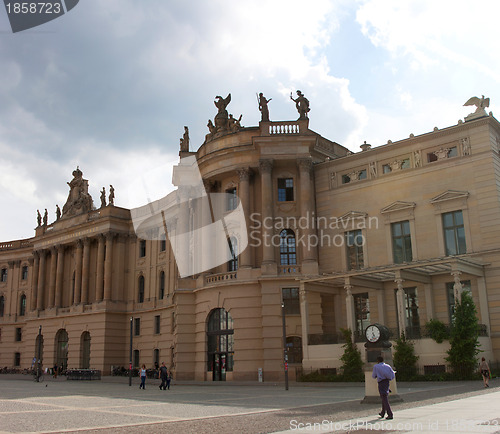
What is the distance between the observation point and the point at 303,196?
4462cm

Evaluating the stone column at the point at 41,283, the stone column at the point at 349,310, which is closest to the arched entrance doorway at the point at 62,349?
the stone column at the point at 41,283

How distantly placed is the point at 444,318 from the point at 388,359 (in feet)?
54.2

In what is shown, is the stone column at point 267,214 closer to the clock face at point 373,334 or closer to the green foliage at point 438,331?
the green foliage at point 438,331

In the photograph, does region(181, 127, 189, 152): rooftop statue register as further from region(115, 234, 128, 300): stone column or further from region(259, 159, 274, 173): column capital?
region(115, 234, 128, 300): stone column

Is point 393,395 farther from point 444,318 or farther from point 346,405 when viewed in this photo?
point 444,318

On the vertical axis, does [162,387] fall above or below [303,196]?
below

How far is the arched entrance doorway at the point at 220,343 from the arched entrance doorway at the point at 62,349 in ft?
109

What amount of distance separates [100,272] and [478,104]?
1839 inches

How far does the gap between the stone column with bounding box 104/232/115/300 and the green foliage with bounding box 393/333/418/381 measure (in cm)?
4134

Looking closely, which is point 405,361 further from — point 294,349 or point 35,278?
point 35,278

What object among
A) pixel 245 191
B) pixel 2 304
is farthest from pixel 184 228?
pixel 2 304

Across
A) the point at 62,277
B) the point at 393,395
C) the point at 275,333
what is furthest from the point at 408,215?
the point at 62,277

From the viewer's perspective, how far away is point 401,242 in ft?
134

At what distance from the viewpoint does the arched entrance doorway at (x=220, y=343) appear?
4345 cm
